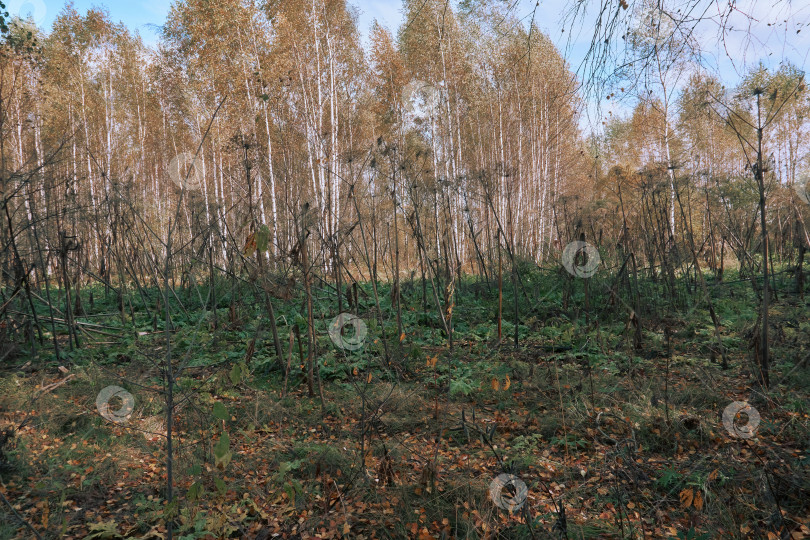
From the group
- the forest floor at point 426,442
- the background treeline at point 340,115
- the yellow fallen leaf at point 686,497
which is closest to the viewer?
the yellow fallen leaf at point 686,497

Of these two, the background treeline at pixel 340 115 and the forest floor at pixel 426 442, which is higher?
the background treeline at pixel 340 115

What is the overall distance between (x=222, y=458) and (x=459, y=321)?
4701 millimetres

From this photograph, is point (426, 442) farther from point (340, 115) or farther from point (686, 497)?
point (340, 115)

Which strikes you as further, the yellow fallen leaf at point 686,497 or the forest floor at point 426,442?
the forest floor at point 426,442

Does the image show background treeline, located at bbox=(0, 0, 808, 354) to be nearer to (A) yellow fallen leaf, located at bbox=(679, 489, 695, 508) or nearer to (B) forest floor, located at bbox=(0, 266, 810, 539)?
(B) forest floor, located at bbox=(0, 266, 810, 539)

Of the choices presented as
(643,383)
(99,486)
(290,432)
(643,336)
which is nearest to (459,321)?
(643,336)

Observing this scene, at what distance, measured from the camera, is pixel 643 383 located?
364cm

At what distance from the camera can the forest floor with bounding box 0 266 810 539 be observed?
7.06 feet

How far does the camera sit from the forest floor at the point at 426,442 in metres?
2.15

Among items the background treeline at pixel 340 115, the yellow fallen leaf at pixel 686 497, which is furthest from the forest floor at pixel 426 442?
the background treeline at pixel 340 115

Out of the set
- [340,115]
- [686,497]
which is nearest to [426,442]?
[686,497]

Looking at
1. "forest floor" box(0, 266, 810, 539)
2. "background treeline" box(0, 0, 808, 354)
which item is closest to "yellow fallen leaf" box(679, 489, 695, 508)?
"forest floor" box(0, 266, 810, 539)

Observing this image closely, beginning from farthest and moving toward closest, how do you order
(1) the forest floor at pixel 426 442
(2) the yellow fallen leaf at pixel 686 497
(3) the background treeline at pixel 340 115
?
(3) the background treeline at pixel 340 115
(1) the forest floor at pixel 426 442
(2) the yellow fallen leaf at pixel 686 497

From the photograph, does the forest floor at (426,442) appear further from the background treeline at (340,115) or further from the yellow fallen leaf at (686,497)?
the background treeline at (340,115)
